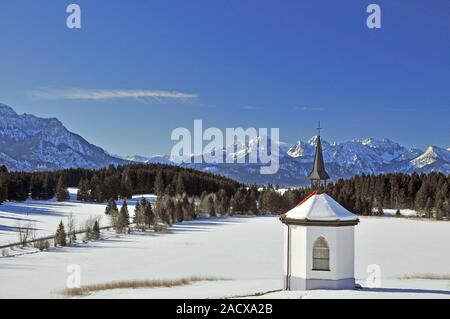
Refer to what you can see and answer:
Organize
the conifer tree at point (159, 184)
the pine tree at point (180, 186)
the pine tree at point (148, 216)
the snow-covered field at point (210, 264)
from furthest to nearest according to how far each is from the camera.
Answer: the conifer tree at point (159, 184), the pine tree at point (180, 186), the pine tree at point (148, 216), the snow-covered field at point (210, 264)

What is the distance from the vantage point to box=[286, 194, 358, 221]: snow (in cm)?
2545

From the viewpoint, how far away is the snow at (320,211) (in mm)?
25453

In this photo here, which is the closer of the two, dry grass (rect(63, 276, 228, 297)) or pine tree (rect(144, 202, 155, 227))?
dry grass (rect(63, 276, 228, 297))

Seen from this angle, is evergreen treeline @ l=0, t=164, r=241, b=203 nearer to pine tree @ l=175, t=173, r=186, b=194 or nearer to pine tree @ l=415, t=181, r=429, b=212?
pine tree @ l=175, t=173, r=186, b=194

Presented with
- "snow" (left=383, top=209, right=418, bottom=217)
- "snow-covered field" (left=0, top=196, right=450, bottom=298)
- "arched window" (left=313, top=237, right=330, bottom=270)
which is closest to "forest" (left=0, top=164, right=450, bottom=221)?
"snow" (left=383, top=209, right=418, bottom=217)

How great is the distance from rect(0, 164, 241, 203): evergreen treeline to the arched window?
4013 inches

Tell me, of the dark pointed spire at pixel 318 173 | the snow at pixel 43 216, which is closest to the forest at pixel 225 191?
the snow at pixel 43 216

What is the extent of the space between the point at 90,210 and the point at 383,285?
10094cm

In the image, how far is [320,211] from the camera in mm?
25719

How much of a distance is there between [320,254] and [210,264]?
1993cm

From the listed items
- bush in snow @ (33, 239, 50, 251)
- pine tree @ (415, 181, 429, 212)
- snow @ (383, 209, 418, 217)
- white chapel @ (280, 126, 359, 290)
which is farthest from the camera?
snow @ (383, 209, 418, 217)

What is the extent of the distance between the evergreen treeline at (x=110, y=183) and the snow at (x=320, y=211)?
10107cm

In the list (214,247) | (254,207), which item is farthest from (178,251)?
(254,207)

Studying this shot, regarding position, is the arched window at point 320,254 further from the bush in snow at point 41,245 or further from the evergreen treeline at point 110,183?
the evergreen treeline at point 110,183
